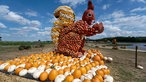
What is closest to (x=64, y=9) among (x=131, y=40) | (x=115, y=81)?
(x=115, y=81)

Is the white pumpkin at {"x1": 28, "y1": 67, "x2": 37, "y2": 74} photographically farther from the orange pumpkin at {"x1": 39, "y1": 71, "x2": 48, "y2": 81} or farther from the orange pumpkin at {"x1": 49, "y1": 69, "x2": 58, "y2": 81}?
the orange pumpkin at {"x1": 49, "y1": 69, "x2": 58, "y2": 81}

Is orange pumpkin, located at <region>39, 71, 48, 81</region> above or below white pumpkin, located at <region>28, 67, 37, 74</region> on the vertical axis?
below

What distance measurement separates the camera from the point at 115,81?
23.5ft

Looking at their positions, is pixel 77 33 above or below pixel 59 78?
above

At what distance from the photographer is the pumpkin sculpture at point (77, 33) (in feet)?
32.3

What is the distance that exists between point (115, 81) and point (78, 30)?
386cm

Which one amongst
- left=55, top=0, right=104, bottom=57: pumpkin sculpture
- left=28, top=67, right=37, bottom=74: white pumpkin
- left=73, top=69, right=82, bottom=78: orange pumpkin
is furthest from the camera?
left=55, top=0, right=104, bottom=57: pumpkin sculpture

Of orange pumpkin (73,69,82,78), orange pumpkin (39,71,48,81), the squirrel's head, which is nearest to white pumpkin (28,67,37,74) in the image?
orange pumpkin (39,71,48,81)

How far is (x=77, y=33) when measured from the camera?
33.3ft

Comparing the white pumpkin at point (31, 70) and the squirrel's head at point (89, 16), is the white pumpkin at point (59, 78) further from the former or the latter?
the squirrel's head at point (89, 16)

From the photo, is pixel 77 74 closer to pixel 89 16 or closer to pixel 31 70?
pixel 31 70

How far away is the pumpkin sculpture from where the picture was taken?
9836 millimetres

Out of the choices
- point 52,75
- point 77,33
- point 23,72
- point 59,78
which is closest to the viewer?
point 59,78

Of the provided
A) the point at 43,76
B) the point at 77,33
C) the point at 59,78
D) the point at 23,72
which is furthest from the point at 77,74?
the point at 77,33
